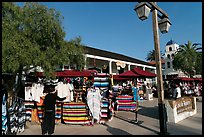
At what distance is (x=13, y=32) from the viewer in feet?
22.7

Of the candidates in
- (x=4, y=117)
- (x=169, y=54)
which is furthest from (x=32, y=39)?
(x=169, y=54)

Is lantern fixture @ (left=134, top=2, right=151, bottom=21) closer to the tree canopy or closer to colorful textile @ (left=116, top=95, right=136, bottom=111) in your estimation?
the tree canopy

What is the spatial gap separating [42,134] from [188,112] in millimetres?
6109

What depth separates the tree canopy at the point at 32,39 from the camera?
6613 millimetres

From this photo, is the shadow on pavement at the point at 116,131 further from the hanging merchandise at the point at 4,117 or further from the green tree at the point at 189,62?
the green tree at the point at 189,62

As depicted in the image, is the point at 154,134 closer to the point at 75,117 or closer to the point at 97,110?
the point at 97,110

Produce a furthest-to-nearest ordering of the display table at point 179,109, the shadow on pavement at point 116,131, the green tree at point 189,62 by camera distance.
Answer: the green tree at point 189,62
the display table at point 179,109
the shadow on pavement at point 116,131

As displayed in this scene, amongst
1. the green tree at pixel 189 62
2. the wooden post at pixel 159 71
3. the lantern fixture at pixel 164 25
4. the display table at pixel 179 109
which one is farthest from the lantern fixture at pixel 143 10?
the green tree at pixel 189 62

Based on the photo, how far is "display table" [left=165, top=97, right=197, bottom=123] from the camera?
762 cm

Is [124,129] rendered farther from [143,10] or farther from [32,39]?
[32,39]

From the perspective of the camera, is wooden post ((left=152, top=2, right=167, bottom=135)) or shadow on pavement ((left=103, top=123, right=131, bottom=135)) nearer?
wooden post ((left=152, top=2, right=167, bottom=135))

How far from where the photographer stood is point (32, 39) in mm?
7551

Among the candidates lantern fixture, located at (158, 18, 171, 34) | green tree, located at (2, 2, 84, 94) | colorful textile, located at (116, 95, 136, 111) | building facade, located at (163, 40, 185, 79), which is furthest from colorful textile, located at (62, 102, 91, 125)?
building facade, located at (163, 40, 185, 79)

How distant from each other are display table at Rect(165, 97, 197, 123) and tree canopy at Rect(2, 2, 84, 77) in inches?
175
